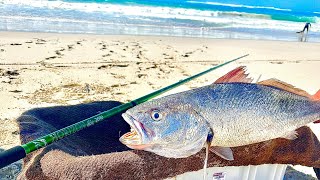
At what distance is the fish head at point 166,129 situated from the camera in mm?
2590

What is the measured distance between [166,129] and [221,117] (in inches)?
15.3

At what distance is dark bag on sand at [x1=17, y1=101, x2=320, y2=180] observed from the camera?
2.75 metres

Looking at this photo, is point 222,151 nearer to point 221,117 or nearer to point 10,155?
point 221,117

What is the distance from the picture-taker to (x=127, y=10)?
78.2ft

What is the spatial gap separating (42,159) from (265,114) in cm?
155

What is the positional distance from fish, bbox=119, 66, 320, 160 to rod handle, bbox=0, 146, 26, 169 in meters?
0.61

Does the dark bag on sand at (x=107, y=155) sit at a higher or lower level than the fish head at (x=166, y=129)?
lower

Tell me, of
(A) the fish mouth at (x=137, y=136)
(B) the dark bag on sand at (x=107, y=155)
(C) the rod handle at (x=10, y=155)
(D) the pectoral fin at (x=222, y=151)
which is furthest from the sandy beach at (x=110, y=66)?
(D) the pectoral fin at (x=222, y=151)

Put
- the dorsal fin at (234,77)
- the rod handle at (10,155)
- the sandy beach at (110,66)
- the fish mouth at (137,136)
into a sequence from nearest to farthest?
1. the rod handle at (10,155)
2. the fish mouth at (137,136)
3. the dorsal fin at (234,77)
4. the sandy beach at (110,66)

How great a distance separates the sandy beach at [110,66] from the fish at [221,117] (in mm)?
2506

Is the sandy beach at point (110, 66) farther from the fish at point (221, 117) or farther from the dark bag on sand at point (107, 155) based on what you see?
the fish at point (221, 117)

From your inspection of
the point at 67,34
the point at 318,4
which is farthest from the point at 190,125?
the point at 318,4

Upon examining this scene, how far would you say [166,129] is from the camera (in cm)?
262

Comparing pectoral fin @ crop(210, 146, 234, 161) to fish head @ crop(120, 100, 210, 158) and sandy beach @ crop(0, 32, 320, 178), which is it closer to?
fish head @ crop(120, 100, 210, 158)
